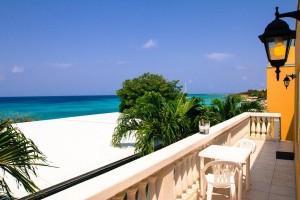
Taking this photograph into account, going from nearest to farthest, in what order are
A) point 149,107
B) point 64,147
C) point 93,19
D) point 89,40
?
point 149,107 → point 64,147 → point 93,19 → point 89,40

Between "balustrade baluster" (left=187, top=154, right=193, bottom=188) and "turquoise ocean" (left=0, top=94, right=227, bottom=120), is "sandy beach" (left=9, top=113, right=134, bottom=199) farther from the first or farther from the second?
"balustrade baluster" (left=187, top=154, right=193, bottom=188)

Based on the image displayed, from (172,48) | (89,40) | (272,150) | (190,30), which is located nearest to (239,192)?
(272,150)

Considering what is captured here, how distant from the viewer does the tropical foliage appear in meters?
22.6

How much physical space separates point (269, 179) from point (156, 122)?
2814 mm

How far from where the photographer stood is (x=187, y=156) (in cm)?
303

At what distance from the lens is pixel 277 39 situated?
7.24 feet

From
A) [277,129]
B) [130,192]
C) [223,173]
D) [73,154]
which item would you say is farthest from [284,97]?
[130,192]

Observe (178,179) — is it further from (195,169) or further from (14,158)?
(14,158)

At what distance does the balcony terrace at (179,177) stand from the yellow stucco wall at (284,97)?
453cm

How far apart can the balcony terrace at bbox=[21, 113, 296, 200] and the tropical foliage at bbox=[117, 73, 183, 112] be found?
16280mm

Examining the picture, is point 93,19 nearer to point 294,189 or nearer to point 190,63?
point 190,63

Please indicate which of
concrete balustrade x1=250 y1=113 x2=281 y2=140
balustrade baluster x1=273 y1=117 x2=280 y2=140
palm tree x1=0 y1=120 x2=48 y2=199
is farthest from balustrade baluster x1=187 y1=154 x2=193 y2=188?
balustrade baluster x1=273 y1=117 x2=280 y2=140

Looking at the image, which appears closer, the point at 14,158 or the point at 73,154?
the point at 14,158

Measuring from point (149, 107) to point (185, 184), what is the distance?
3455mm
